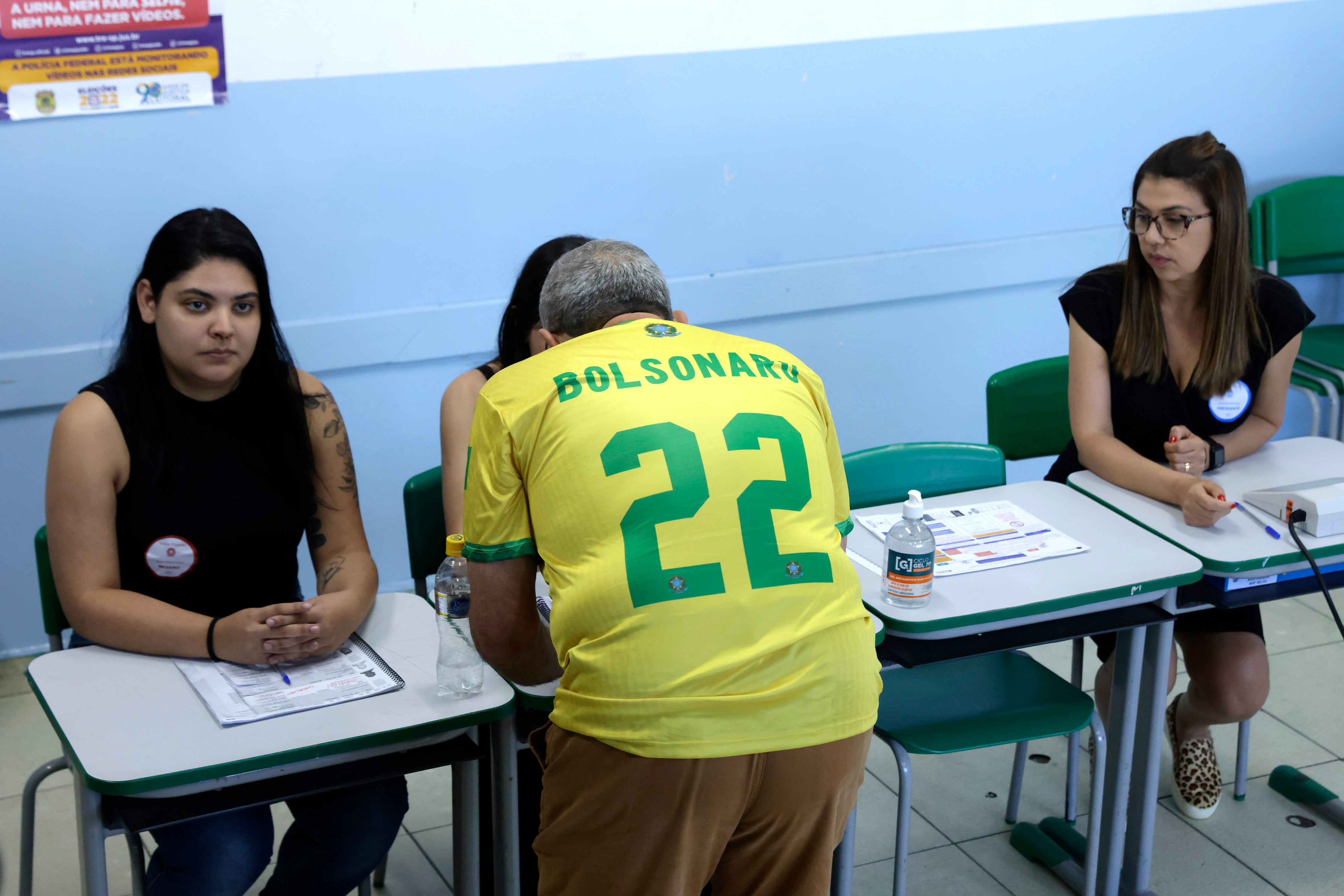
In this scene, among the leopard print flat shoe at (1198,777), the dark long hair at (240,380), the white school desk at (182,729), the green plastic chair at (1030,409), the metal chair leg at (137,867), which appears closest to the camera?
the white school desk at (182,729)

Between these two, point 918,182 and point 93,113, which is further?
point 918,182

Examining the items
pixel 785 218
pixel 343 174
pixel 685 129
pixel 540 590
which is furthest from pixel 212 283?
pixel 785 218

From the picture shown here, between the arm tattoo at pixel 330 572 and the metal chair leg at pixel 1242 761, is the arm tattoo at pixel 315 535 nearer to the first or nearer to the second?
the arm tattoo at pixel 330 572

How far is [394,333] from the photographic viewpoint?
334cm

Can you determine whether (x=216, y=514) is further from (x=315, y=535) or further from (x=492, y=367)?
(x=492, y=367)

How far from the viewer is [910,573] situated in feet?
6.38

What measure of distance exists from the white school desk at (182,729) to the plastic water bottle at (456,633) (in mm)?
20

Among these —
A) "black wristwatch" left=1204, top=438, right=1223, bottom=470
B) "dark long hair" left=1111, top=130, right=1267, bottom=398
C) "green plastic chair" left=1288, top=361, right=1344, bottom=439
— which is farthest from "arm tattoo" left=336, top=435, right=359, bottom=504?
"green plastic chair" left=1288, top=361, right=1344, bottom=439

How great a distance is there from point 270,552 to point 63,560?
330 mm

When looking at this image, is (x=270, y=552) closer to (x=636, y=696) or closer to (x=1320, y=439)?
(x=636, y=696)

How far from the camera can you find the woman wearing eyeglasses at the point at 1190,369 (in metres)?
2.45

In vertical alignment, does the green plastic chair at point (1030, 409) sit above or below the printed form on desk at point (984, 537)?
above

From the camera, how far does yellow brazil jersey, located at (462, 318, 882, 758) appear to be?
1.39 metres

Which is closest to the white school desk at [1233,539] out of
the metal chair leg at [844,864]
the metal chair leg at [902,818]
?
the metal chair leg at [902,818]
